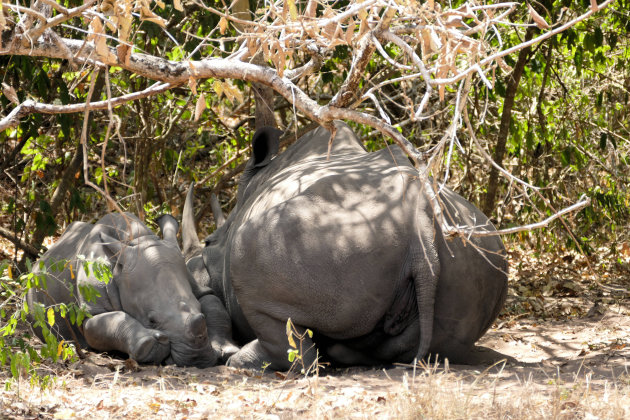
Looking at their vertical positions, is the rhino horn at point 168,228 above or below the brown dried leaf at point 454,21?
below

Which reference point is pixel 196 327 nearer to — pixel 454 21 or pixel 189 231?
pixel 189 231

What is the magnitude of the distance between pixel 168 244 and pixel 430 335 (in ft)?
6.95

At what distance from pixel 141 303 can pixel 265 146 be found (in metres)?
1.83

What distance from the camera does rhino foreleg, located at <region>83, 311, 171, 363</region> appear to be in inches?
217

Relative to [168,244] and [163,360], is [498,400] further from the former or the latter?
[168,244]

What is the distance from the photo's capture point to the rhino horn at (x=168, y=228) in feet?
21.2

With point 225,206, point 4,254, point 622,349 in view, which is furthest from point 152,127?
point 622,349

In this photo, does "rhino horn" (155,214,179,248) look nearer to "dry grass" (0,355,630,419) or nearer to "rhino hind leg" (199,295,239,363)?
"rhino hind leg" (199,295,239,363)

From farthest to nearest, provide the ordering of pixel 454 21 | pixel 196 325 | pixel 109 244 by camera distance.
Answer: pixel 109 244
pixel 196 325
pixel 454 21

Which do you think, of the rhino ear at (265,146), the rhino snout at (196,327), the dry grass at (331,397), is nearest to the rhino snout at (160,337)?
the rhino snout at (196,327)

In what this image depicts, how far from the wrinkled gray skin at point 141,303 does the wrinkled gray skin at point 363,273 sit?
1.25ft

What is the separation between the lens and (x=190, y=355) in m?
5.62

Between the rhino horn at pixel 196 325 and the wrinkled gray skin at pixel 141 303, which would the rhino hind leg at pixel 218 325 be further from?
the rhino horn at pixel 196 325

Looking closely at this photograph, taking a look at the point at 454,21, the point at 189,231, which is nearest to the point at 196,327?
the point at 189,231
